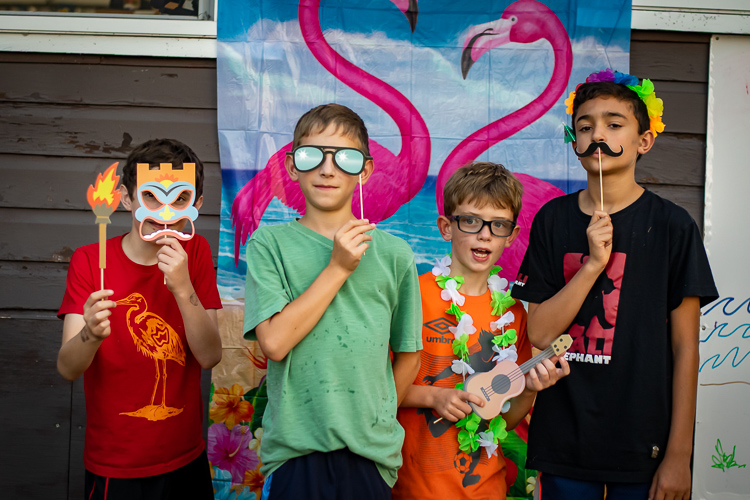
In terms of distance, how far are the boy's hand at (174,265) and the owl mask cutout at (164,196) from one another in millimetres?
62

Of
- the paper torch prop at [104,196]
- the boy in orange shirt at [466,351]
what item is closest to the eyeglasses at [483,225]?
the boy in orange shirt at [466,351]

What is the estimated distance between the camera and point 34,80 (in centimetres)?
270

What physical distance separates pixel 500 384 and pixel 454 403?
0.18 meters

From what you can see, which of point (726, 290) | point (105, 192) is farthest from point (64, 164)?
point (726, 290)

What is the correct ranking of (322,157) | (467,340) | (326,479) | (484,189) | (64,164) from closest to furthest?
(326,479)
(322,157)
(467,340)
(484,189)
(64,164)

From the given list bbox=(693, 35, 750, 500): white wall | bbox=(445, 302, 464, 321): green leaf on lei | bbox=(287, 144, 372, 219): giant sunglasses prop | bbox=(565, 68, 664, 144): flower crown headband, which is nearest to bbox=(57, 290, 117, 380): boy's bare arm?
bbox=(287, 144, 372, 219): giant sunglasses prop

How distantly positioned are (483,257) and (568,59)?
1.22m

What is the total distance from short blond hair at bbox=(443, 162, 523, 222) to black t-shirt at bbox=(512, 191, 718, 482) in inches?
13.5

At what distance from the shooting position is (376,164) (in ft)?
8.64

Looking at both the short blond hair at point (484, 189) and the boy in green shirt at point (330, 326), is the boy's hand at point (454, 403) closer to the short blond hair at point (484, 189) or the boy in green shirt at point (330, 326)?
the boy in green shirt at point (330, 326)

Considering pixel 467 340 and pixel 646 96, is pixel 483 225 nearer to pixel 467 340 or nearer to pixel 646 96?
pixel 467 340

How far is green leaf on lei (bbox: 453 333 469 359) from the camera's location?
74.4 inches

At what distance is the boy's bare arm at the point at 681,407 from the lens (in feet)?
5.33

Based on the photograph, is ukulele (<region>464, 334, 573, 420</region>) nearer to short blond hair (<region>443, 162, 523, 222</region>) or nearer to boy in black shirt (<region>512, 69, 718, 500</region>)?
boy in black shirt (<region>512, 69, 718, 500</region>)
